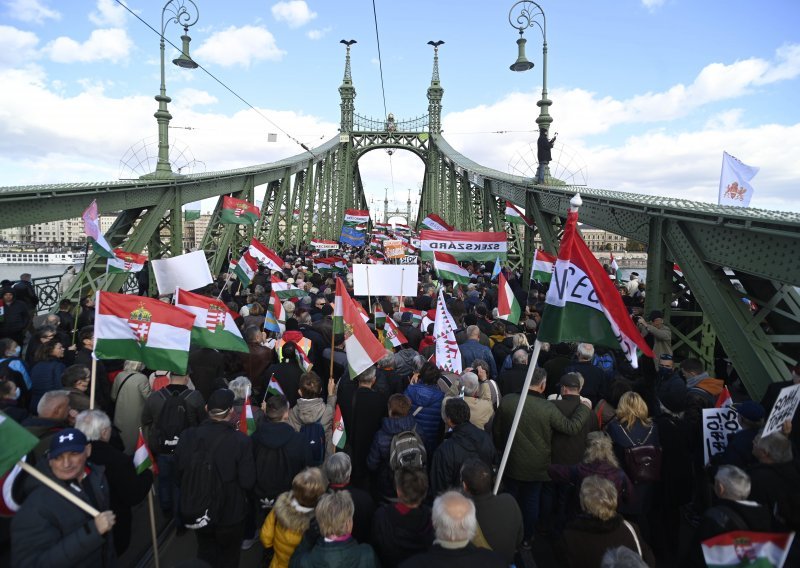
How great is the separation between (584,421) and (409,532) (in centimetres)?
203

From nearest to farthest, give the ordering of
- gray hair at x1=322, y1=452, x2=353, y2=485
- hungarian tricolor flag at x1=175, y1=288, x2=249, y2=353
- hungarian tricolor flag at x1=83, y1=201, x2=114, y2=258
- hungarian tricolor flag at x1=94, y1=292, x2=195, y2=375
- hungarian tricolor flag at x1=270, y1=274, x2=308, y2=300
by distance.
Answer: gray hair at x1=322, y1=452, x2=353, y2=485
hungarian tricolor flag at x1=94, y1=292, x2=195, y2=375
hungarian tricolor flag at x1=175, y1=288, x2=249, y2=353
hungarian tricolor flag at x1=83, y1=201, x2=114, y2=258
hungarian tricolor flag at x1=270, y1=274, x2=308, y2=300

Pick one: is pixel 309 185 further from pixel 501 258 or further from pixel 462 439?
pixel 462 439

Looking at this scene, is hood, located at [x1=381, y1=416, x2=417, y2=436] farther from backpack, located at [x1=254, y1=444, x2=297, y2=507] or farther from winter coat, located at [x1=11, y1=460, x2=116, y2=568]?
winter coat, located at [x1=11, y1=460, x2=116, y2=568]

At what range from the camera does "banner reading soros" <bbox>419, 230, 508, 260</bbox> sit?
11672mm

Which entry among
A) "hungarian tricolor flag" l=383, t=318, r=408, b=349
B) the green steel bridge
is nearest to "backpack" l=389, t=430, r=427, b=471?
"hungarian tricolor flag" l=383, t=318, r=408, b=349

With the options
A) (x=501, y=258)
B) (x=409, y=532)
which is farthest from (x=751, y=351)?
(x=501, y=258)

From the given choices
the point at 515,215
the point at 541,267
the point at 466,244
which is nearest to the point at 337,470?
the point at 541,267

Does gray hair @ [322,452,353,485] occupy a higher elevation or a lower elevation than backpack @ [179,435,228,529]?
higher

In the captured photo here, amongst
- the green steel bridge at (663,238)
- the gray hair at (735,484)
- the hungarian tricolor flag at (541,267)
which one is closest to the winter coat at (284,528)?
the gray hair at (735,484)

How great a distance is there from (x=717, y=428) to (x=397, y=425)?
8.59 feet

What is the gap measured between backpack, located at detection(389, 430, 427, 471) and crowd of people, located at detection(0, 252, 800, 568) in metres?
0.01

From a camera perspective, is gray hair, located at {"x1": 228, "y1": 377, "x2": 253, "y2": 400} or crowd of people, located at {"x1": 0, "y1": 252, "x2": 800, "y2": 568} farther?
gray hair, located at {"x1": 228, "y1": 377, "x2": 253, "y2": 400}

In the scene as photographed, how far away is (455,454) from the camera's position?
391 centimetres

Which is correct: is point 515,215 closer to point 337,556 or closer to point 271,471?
point 271,471
